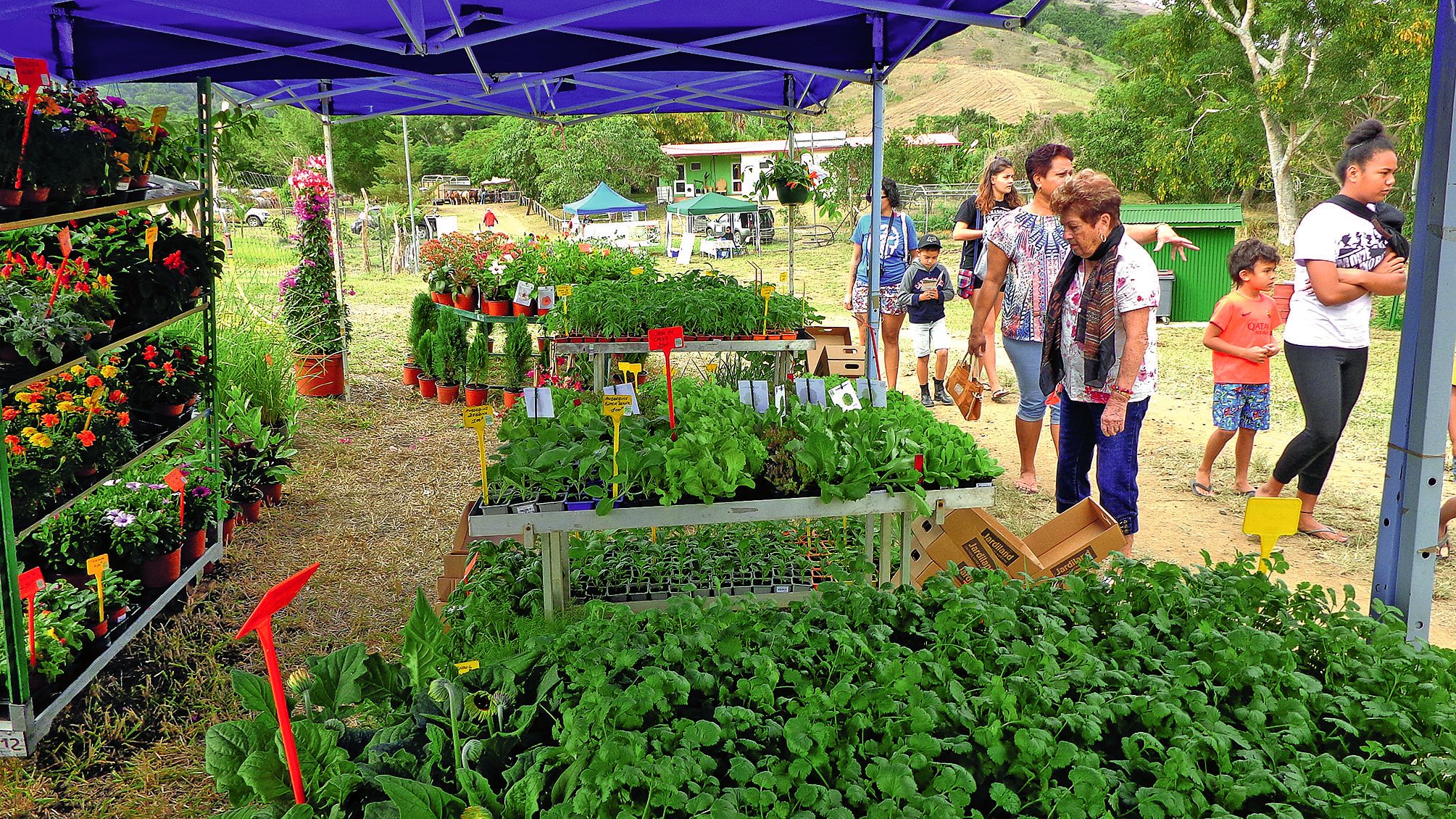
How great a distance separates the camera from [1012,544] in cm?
278

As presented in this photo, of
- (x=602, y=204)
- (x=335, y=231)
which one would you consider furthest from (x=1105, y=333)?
(x=602, y=204)

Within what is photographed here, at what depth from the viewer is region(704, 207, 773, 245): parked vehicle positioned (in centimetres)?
2188

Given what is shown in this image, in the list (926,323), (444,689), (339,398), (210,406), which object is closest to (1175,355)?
(926,323)

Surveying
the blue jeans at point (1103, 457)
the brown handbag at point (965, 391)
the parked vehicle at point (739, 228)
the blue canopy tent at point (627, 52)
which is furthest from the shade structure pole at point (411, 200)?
the blue jeans at point (1103, 457)

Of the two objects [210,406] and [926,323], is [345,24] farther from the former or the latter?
[926,323]

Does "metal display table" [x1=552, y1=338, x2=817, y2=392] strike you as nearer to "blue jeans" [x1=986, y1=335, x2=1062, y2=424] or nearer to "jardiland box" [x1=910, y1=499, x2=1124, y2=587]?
"blue jeans" [x1=986, y1=335, x2=1062, y2=424]

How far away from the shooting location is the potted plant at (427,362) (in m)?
7.27

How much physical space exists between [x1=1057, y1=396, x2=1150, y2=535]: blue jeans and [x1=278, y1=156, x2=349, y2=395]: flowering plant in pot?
5230 mm

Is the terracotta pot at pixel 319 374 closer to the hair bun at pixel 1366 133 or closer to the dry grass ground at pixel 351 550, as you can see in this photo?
the dry grass ground at pixel 351 550

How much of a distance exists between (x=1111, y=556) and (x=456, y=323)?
5.76 metres

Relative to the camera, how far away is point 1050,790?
4.82 feet

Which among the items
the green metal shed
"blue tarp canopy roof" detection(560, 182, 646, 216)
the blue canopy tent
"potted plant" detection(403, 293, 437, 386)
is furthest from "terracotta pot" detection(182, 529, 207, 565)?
"blue tarp canopy roof" detection(560, 182, 646, 216)

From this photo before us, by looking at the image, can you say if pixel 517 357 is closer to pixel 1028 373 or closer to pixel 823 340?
pixel 823 340

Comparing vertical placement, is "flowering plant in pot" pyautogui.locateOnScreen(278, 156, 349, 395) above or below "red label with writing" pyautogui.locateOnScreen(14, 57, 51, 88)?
below
